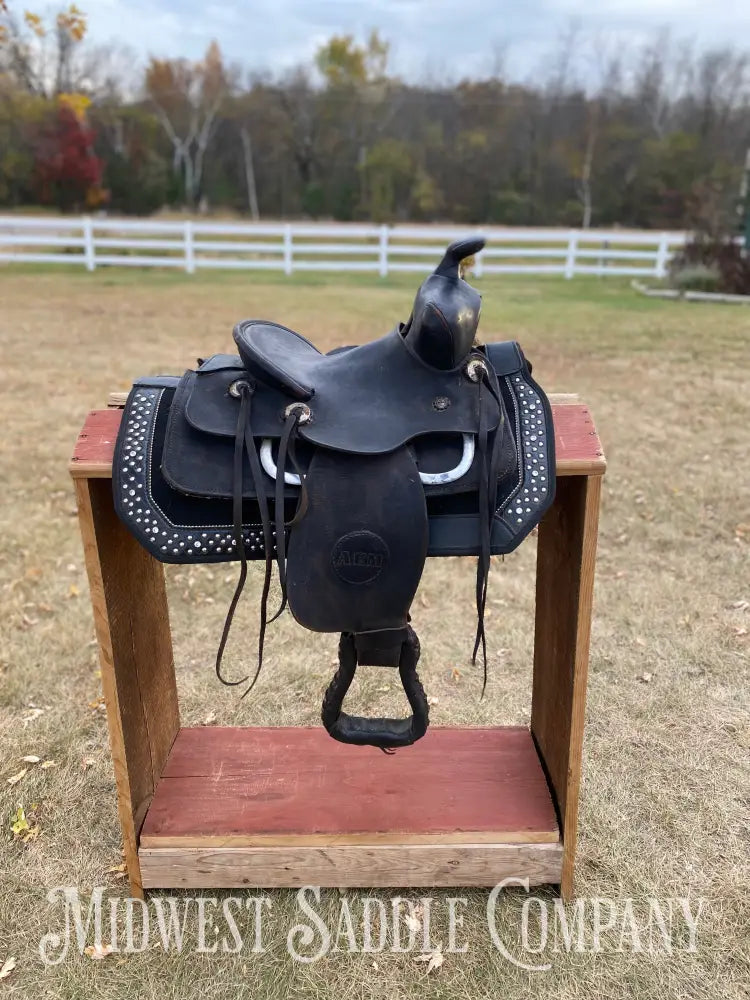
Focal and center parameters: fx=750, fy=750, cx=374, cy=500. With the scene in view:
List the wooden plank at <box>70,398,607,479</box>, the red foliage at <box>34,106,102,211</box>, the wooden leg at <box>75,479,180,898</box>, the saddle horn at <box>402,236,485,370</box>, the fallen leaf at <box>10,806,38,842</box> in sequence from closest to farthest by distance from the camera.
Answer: the saddle horn at <box>402,236,485,370</box>, the wooden plank at <box>70,398,607,479</box>, the wooden leg at <box>75,479,180,898</box>, the fallen leaf at <box>10,806,38,842</box>, the red foliage at <box>34,106,102,211</box>

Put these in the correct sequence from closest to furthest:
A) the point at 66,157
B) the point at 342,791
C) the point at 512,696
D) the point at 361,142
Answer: the point at 342,791 → the point at 512,696 → the point at 66,157 → the point at 361,142

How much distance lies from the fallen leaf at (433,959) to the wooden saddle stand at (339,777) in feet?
0.59

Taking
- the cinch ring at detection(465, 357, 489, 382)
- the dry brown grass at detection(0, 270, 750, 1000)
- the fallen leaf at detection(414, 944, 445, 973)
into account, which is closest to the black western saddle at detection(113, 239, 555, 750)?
the cinch ring at detection(465, 357, 489, 382)

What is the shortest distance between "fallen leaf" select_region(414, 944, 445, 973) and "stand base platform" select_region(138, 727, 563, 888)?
180 mm

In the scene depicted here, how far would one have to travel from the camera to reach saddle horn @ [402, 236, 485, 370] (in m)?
1.50

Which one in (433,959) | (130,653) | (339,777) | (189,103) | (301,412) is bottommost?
(433,959)

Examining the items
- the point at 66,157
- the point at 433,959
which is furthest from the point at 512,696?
the point at 66,157

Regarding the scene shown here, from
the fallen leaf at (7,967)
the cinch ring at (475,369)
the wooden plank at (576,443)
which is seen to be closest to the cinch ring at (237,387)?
the cinch ring at (475,369)

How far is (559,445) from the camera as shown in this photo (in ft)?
5.51

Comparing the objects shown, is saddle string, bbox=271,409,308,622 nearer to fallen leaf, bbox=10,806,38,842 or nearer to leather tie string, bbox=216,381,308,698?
leather tie string, bbox=216,381,308,698

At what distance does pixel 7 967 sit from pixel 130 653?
2.51 ft

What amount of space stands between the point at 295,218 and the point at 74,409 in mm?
27631

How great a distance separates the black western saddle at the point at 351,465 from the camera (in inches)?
60.1

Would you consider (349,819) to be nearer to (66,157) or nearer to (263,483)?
(263,483)
